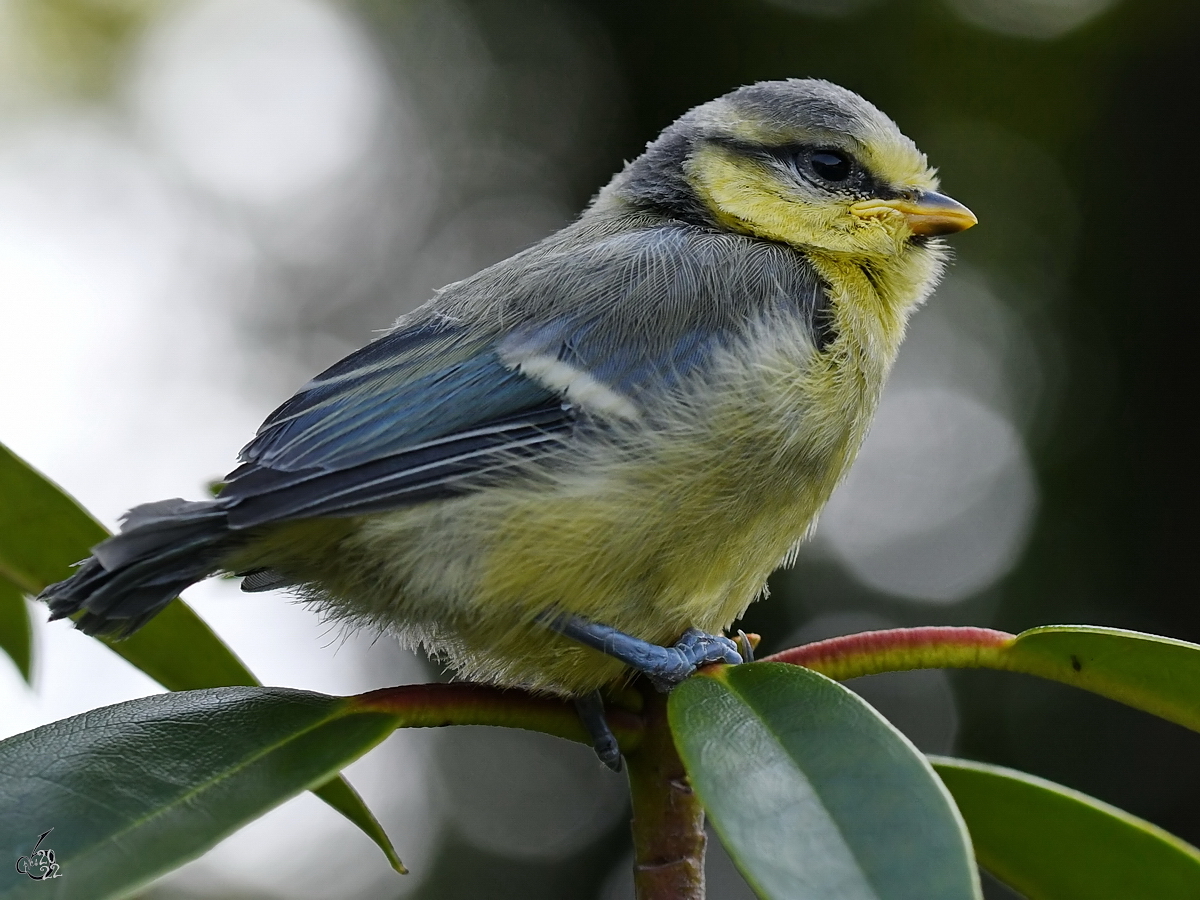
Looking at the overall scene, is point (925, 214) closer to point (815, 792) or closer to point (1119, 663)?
point (1119, 663)

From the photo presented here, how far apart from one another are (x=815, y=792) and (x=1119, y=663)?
1.67ft

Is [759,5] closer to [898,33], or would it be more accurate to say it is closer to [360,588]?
[898,33]

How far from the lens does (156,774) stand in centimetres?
141

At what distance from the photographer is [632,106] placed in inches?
212

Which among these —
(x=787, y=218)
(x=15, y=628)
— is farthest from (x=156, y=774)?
(x=787, y=218)

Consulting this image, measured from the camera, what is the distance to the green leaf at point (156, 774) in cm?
129

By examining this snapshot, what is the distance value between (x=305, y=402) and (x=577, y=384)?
0.45 meters

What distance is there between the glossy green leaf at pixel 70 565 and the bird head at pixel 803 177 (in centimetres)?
129

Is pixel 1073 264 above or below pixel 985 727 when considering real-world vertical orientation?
above

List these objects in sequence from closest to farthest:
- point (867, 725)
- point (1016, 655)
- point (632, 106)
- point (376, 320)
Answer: point (867, 725) → point (1016, 655) → point (632, 106) → point (376, 320)

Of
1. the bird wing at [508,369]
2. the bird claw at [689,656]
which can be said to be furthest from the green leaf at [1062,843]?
the bird wing at [508,369]

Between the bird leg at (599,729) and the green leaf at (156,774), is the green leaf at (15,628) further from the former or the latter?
the bird leg at (599,729)

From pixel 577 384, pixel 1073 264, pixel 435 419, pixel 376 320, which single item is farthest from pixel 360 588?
pixel 376 320

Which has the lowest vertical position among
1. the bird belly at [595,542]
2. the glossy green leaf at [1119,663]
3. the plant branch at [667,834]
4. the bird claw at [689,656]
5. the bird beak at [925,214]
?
the plant branch at [667,834]
